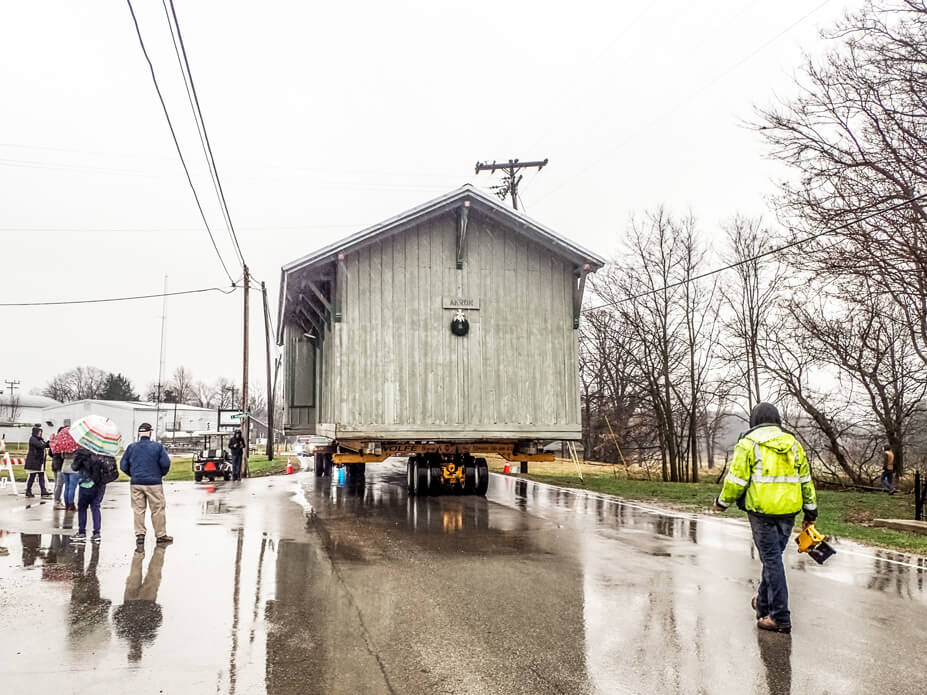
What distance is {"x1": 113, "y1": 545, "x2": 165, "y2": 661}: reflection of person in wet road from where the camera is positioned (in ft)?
17.6

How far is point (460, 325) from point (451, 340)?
0.36 m

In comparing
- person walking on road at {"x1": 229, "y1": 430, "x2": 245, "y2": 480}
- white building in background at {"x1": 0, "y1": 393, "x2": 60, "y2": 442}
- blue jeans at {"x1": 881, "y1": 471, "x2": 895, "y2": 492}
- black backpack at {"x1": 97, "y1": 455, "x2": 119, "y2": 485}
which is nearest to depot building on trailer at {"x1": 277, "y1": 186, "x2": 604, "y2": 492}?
black backpack at {"x1": 97, "y1": 455, "x2": 119, "y2": 485}

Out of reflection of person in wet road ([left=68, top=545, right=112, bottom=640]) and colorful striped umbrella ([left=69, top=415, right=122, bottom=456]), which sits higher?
colorful striped umbrella ([left=69, top=415, right=122, bottom=456])

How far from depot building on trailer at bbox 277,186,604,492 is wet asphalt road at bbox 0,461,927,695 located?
3451 millimetres

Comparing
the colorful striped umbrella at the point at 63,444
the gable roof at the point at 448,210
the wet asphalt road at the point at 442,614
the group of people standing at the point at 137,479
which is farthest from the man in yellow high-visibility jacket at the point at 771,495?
the colorful striped umbrella at the point at 63,444

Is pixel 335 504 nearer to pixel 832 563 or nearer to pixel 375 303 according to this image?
pixel 375 303

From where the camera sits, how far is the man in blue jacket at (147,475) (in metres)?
9.63

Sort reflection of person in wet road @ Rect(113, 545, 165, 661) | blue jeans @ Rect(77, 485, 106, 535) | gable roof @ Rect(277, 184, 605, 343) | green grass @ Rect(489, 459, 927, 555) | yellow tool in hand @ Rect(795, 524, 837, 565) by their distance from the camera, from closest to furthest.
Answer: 1. reflection of person in wet road @ Rect(113, 545, 165, 661)
2. yellow tool in hand @ Rect(795, 524, 837, 565)
3. blue jeans @ Rect(77, 485, 106, 535)
4. green grass @ Rect(489, 459, 927, 555)
5. gable roof @ Rect(277, 184, 605, 343)

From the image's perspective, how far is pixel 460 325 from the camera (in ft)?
48.3

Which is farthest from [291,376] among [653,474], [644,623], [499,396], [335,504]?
[644,623]

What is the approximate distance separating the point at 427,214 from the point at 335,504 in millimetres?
6196

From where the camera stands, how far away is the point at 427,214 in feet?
→ 48.2

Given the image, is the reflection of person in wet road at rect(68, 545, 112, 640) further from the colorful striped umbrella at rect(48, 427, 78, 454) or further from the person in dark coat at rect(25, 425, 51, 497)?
the person in dark coat at rect(25, 425, 51, 497)

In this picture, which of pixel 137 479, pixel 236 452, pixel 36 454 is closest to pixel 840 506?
pixel 137 479
